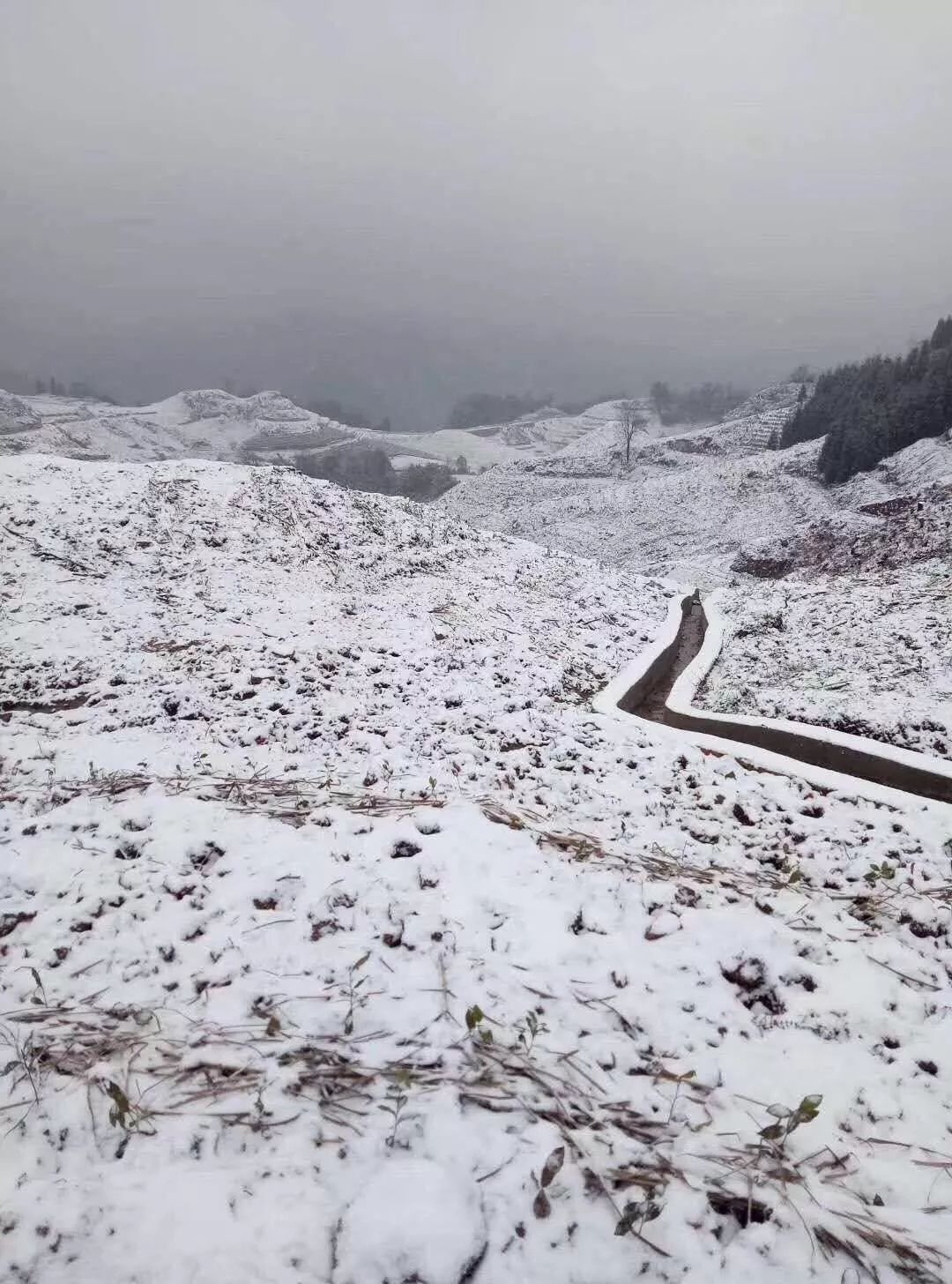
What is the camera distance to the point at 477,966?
410cm

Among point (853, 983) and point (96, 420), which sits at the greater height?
point (96, 420)

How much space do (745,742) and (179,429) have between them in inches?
6663

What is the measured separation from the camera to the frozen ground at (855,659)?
38.8 feet

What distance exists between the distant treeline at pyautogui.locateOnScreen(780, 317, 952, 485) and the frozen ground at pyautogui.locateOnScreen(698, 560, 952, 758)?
4004cm

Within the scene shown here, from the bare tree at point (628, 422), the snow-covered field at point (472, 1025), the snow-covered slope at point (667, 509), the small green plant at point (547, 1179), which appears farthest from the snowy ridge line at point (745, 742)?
the bare tree at point (628, 422)

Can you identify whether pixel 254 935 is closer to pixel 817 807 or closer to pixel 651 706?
pixel 817 807

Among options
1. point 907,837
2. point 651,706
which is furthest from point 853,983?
point 651,706

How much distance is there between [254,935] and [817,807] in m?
6.84

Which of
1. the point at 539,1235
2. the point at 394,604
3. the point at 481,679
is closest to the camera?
the point at 539,1235

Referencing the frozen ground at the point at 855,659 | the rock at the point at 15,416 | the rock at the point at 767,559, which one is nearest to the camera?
the frozen ground at the point at 855,659

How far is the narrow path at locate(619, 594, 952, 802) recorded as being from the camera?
9492mm

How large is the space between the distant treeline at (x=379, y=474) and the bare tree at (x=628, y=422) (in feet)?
97.0

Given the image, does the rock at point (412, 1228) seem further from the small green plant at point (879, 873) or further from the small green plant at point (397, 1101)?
the small green plant at point (879, 873)

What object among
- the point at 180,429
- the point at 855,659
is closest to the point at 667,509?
the point at 855,659
